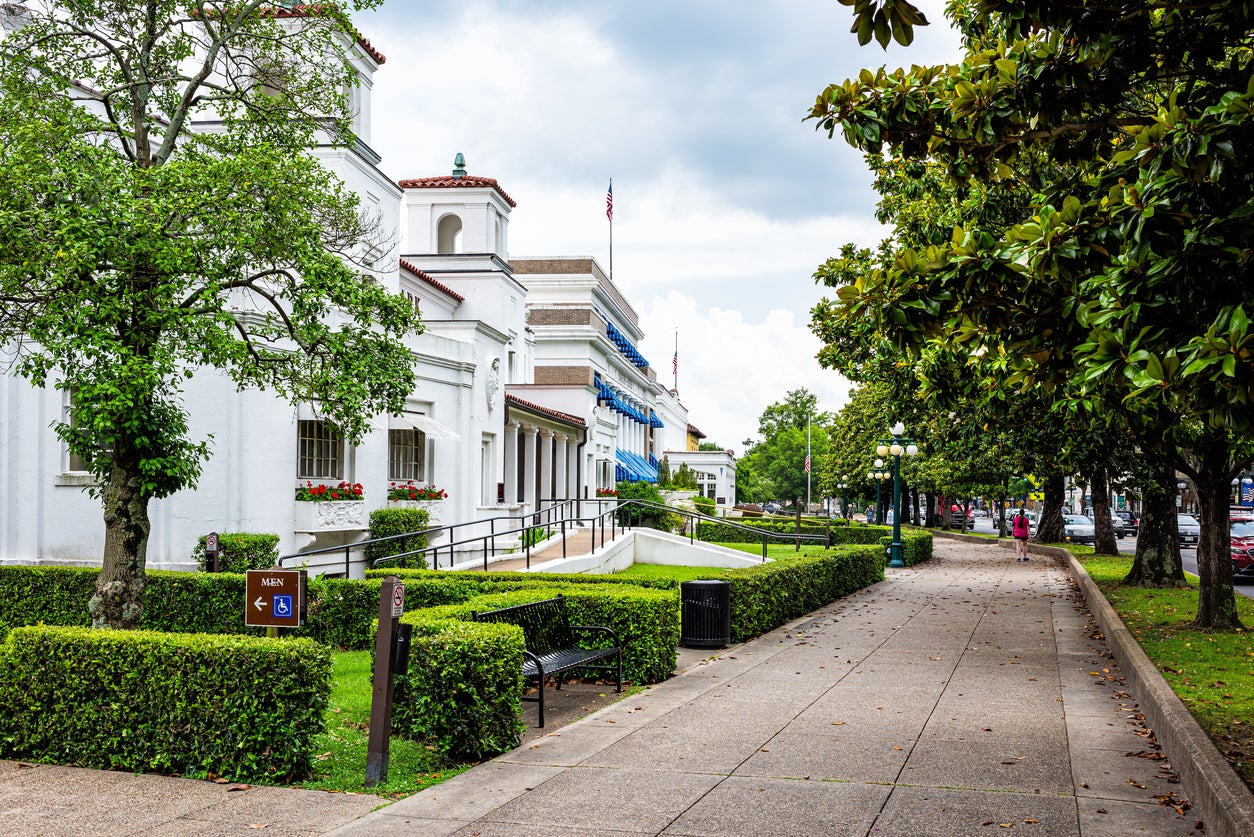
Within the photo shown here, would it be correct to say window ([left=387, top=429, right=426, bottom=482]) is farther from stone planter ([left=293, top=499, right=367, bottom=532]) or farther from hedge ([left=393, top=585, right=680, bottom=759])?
hedge ([left=393, top=585, right=680, bottom=759])

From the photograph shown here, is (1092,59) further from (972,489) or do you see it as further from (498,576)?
(972,489)

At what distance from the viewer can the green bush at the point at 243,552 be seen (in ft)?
59.2

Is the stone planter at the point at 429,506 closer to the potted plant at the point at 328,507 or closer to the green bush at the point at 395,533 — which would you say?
the green bush at the point at 395,533

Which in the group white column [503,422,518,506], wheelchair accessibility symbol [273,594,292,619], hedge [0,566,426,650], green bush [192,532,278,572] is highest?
white column [503,422,518,506]

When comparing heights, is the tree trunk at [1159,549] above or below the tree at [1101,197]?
below

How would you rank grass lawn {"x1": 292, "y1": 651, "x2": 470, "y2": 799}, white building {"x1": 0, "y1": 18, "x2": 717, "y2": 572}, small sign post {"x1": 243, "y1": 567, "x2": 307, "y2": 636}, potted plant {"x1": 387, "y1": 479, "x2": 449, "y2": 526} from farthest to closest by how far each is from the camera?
potted plant {"x1": 387, "y1": 479, "x2": 449, "y2": 526} → white building {"x1": 0, "y1": 18, "x2": 717, "y2": 572} → small sign post {"x1": 243, "y1": 567, "x2": 307, "y2": 636} → grass lawn {"x1": 292, "y1": 651, "x2": 470, "y2": 799}

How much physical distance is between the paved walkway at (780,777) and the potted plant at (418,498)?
39.7ft

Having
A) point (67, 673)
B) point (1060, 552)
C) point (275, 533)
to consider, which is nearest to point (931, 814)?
point (67, 673)

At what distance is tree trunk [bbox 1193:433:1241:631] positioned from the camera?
14.8 m

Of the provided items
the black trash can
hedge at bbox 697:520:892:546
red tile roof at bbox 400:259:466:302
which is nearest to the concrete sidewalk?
the black trash can

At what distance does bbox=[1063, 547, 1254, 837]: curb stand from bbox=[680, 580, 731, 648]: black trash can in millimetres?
4835

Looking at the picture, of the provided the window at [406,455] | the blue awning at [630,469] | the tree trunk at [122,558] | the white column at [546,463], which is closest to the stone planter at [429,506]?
the window at [406,455]

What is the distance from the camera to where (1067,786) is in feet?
23.6

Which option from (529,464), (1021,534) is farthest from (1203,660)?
(529,464)
